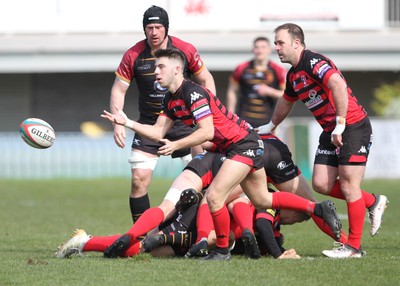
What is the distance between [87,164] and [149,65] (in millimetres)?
12934

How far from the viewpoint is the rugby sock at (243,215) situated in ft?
26.2

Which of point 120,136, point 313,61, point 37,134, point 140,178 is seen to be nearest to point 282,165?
point 313,61

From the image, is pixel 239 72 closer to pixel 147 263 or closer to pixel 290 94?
pixel 290 94

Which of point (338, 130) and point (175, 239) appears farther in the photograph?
point (175, 239)

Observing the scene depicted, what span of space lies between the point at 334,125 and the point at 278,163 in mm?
623

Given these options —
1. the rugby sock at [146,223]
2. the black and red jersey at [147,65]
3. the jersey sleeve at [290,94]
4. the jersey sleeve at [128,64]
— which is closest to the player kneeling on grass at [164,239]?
Answer: the rugby sock at [146,223]

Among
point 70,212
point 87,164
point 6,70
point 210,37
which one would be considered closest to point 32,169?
point 87,164

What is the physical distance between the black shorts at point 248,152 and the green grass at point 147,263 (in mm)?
843

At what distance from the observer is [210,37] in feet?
83.3

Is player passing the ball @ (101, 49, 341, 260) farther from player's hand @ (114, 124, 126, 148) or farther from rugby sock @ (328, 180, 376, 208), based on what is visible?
player's hand @ (114, 124, 126, 148)

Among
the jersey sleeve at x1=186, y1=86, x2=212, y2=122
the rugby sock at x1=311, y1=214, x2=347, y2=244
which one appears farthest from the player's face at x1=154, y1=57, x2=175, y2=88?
the rugby sock at x1=311, y1=214, x2=347, y2=244

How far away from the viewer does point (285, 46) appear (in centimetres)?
816

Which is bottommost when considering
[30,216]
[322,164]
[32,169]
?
[32,169]

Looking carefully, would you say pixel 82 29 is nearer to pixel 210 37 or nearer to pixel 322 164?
pixel 210 37
